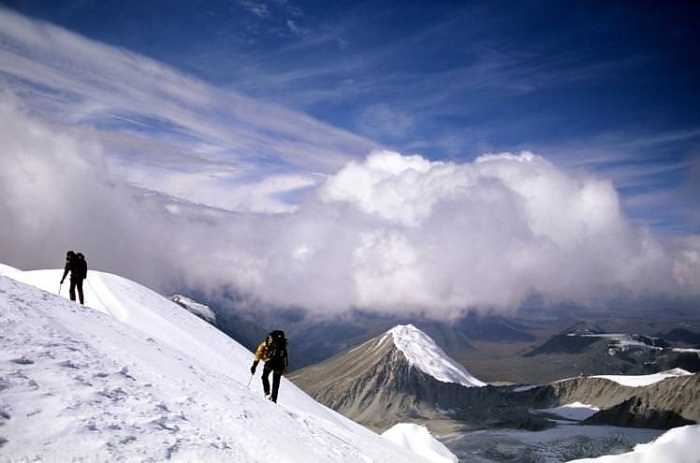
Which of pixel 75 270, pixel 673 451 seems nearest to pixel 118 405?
pixel 75 270

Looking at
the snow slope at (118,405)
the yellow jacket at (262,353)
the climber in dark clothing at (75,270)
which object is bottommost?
the snow slope at (118,405)

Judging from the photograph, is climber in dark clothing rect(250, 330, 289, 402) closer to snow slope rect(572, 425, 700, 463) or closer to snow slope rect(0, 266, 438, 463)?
snow slope rect(0, 266, 438, 463)

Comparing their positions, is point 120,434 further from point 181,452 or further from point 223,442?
point 223,442

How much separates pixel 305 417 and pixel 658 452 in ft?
90.1

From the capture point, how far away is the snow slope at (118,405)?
8.91 m

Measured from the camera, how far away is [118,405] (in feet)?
35.4

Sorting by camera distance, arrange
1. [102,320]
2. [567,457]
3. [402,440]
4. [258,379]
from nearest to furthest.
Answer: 1. [102,320]
2. [258,379]
3. [402,440]
4. [567,457]

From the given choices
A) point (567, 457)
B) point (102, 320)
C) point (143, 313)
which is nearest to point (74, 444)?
point (102, 320)

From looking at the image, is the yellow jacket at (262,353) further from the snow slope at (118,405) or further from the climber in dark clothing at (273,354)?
the snow slope at (118,405)

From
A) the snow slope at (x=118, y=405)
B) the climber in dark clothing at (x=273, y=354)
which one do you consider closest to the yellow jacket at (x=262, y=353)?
the climber in dark clothing at (x=273, y=354)

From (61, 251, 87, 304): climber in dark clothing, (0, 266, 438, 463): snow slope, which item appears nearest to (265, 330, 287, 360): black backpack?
(0, 266, 438, 463): snow slope

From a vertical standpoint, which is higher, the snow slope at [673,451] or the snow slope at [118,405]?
the snow slope at [118,405]

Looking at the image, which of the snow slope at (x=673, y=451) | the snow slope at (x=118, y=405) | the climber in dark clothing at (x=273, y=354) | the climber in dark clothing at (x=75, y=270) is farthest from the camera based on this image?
the snow slope at (x=673, y=451)

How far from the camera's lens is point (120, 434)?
9492mm
